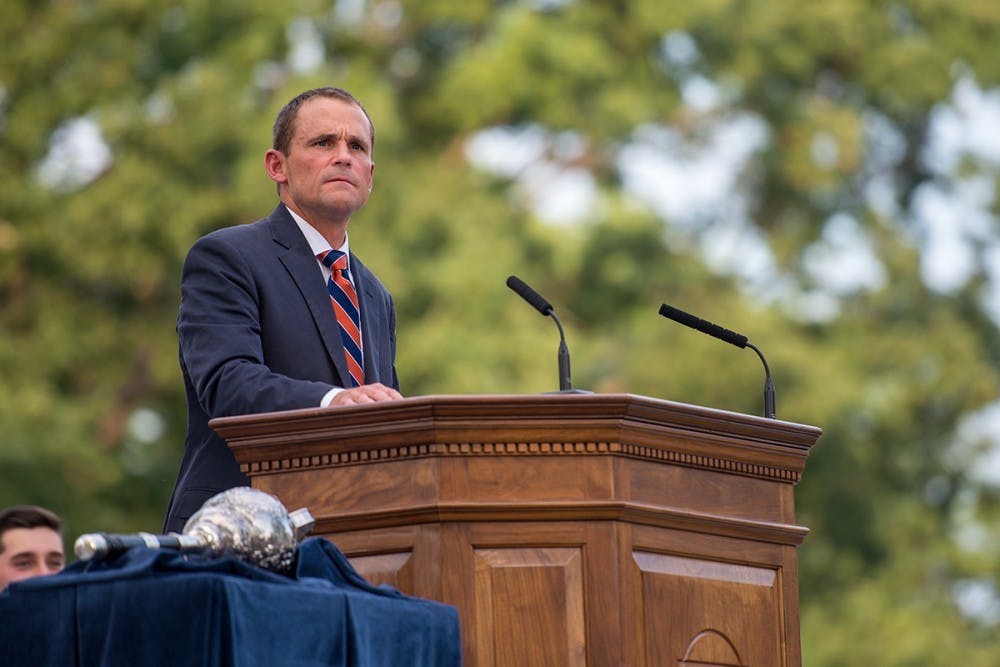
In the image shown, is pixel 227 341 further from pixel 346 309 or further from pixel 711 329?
pixel 711 329

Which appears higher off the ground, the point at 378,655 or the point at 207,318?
the point at 207,318

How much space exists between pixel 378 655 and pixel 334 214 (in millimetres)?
1335

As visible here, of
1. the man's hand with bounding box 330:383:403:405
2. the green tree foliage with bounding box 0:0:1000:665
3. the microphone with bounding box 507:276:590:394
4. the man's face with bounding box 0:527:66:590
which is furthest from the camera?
the green tree foliage with bounding box 0:0:1000:665

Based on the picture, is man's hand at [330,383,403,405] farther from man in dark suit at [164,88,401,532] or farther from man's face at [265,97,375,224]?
man's face at [265,97,375,224]

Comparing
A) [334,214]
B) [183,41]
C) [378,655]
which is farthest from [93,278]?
[378,655]

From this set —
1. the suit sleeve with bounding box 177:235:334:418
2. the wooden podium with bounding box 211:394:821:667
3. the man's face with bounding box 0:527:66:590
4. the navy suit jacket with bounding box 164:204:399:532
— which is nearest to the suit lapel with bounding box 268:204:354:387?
the navy suit jacket with bounding box 164:204:399:532

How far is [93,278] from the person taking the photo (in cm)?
1425

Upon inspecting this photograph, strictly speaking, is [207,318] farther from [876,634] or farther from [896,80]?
[896,80]

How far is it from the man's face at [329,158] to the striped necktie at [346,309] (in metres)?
0.09

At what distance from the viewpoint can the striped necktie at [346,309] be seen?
4.61 metres

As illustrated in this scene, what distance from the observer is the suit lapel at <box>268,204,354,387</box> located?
4.54 m

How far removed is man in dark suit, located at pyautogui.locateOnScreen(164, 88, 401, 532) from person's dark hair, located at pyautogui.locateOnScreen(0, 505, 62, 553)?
2310 mm

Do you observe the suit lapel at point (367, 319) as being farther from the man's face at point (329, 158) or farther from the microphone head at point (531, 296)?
the microphone head at point (531, 296)

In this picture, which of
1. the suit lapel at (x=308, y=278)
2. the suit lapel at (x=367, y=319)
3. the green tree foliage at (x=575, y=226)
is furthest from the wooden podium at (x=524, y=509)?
the green tree foliage at (x=575, y=226)
